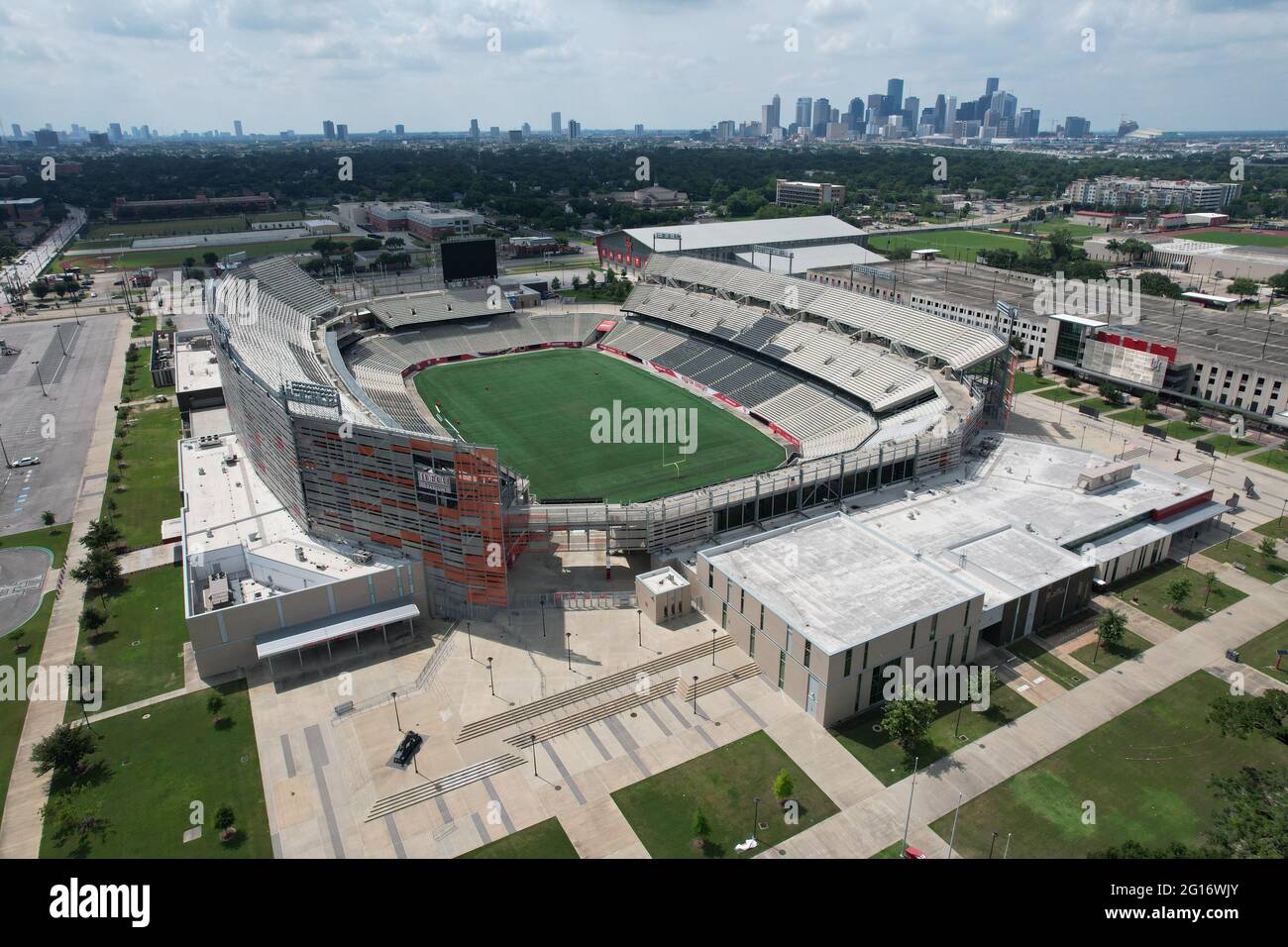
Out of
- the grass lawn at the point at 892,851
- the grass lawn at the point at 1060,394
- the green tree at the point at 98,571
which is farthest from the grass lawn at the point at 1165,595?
the green tree at the point at 98,571

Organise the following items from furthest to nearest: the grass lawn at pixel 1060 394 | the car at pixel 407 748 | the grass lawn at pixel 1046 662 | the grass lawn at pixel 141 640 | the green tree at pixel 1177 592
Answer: the grass lawn at pixel 1060 394 < the green tree at pixel 1177 592 < the grass lawn at pixel 1046 662 < the grass lawn at pixel 141 640 < the car at pixel 407 748

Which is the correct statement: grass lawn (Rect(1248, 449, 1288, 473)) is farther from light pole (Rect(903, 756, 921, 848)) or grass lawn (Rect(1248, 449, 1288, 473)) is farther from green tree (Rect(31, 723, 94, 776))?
green tree (Rect(31, 723, 94, 776))

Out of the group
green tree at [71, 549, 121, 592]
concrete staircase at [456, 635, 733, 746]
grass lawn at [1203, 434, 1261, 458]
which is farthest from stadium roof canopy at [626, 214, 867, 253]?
concrete staircase at [456, 635, 733, 746]

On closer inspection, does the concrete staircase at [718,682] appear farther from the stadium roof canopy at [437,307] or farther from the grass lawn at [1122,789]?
the stadium roof canopy at [437,307]

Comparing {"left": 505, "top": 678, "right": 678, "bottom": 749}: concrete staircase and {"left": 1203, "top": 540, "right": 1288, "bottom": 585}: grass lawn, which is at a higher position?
{"left": 1203, "top": 540, "right": 1288, "bottom": 585}: grass lawn

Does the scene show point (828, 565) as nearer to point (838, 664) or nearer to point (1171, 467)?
point (838, 664)

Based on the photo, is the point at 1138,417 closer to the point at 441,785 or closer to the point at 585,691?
the point at 585,691
